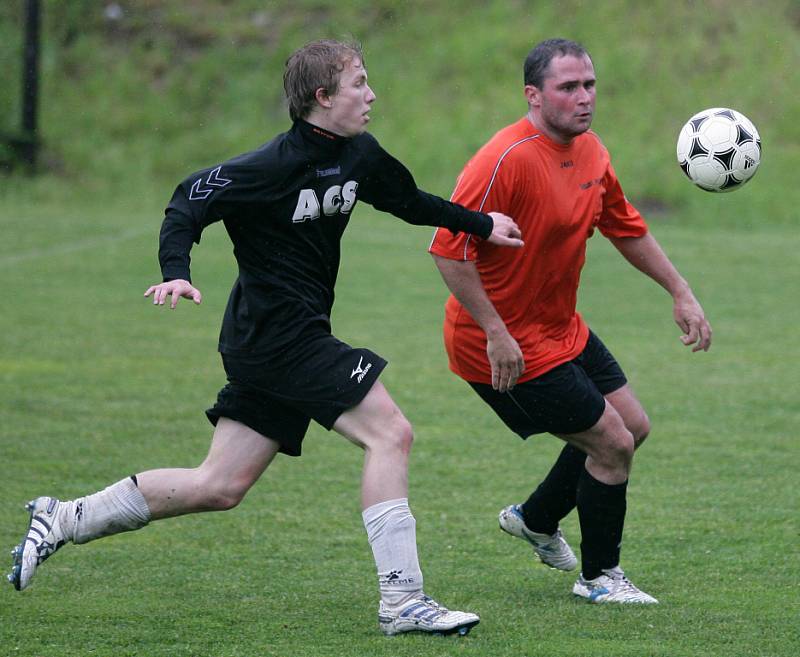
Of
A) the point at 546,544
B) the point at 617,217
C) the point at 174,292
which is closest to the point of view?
the point at 174,292

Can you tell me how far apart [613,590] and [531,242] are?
4.57 ft

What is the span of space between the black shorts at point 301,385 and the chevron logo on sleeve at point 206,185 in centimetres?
Result: 61

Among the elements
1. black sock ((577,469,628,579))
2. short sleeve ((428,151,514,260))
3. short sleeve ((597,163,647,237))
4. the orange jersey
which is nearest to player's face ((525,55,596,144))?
the orange jersey

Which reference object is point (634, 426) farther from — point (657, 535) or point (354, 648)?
point (354, 648)

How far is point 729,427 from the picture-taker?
27.4 ft

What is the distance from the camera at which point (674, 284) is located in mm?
5281

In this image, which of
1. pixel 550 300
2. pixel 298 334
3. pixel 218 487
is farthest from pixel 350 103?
pixel 218 487

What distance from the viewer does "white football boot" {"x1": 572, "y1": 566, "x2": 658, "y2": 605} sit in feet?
16.0

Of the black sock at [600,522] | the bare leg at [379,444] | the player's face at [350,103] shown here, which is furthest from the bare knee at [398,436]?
the player's face at [350,103]

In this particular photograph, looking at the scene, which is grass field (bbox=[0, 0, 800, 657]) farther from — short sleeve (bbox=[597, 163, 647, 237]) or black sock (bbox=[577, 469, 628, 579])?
short sleeve (bbox=[597, 163, 647, 237])

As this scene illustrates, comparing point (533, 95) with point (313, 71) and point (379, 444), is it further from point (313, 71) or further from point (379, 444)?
point (379, 444)

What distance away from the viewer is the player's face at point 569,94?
187 inches

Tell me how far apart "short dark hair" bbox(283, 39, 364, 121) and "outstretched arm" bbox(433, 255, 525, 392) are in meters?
0.77

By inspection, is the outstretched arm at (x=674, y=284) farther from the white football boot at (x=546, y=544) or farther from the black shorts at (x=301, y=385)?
the black shorts at (x=301, y=385)
